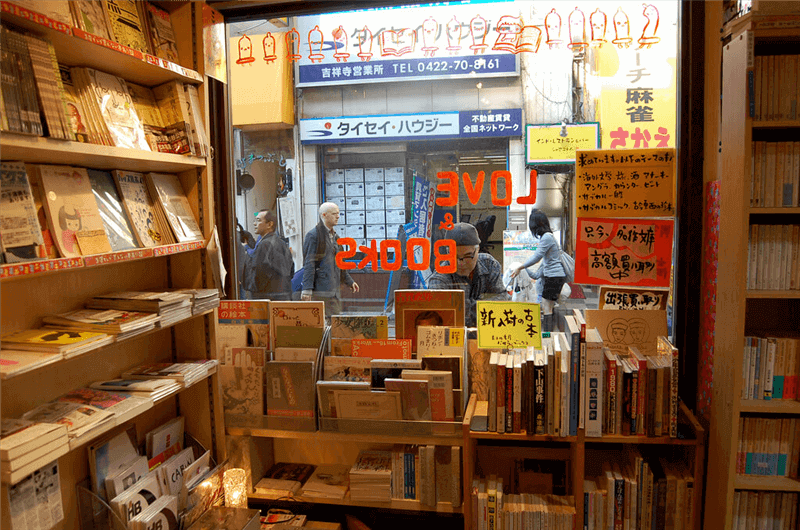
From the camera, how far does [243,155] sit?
9.09 ft

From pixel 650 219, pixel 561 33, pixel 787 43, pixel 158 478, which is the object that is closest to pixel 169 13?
pixel 561 33

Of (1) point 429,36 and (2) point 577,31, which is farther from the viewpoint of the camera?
(1) point 429,36

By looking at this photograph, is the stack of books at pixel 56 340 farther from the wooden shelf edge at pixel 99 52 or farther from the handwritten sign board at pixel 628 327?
the handwritten sign board at pixel 628 327

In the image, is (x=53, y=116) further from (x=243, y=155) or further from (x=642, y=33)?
(x=642, y=33)

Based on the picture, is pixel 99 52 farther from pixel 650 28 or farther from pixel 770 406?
pixel 770 406

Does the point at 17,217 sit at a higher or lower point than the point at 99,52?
lower

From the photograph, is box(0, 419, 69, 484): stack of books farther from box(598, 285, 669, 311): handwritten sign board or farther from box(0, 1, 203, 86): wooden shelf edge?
box(598, 285, 669, 311): handwritten sign board

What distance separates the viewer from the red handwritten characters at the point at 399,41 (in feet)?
8.31

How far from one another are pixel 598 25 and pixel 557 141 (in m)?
0.51

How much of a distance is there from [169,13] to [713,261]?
243cm

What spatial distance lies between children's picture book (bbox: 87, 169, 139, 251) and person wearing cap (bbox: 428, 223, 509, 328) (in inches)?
51.4

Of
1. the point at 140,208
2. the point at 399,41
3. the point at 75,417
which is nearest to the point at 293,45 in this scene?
the point at 399,41

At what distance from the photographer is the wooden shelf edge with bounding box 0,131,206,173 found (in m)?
1.49

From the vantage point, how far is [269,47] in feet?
8.71
